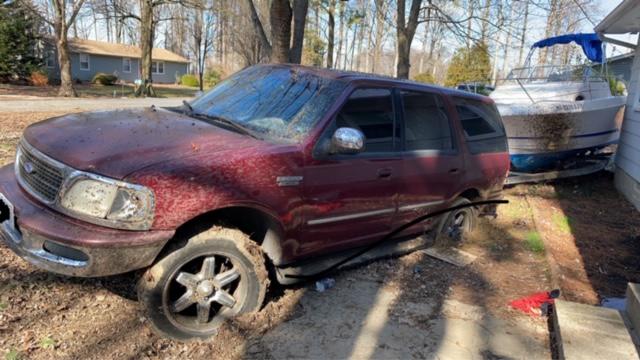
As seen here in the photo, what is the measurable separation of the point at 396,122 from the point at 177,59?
Answer: 52.1 metres

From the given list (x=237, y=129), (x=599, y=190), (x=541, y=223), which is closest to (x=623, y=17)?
(x=599, y=190)

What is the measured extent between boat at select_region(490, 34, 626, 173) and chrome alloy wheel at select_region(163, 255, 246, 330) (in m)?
7.63

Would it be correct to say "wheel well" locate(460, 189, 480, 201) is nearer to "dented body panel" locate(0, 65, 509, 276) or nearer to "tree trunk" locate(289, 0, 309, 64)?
"dented body panel" locate(0, 65, 509, 276)

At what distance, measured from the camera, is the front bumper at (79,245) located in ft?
9.53

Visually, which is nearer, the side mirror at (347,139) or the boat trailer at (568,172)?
the side mirror at (347,139)

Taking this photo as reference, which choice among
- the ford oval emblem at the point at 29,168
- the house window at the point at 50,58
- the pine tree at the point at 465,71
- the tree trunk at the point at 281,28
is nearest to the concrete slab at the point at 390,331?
the ford oval emblem at the point at 29,168

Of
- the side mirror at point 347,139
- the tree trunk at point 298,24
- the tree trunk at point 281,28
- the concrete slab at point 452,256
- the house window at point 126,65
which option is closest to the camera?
the side mirror at point 347,139

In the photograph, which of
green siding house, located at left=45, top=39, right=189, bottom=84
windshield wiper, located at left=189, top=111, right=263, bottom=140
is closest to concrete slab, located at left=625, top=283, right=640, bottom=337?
windshield wiper, located at left=189, top=111, right=263, bottom=140

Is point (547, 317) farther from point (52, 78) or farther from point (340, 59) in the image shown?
point (340, 59)

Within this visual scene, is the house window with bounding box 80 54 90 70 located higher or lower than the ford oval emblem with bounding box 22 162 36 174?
higher

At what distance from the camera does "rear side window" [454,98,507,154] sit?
549 cm

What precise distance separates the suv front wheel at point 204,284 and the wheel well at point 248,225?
0.26 feet

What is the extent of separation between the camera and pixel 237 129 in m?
3.88

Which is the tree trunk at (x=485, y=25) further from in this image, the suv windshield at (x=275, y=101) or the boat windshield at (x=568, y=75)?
the suv windshield at (x=275, y=101)
